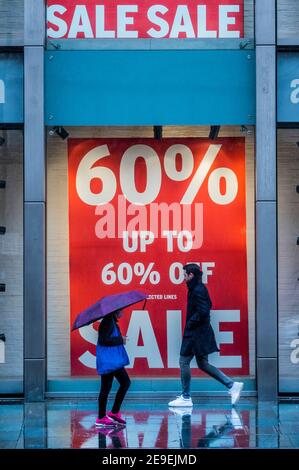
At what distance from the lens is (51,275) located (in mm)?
13000

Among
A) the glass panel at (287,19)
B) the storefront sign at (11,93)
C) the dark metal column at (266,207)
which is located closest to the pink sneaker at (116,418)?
the dark metal column at (266,207)

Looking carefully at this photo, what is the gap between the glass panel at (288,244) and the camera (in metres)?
13.0

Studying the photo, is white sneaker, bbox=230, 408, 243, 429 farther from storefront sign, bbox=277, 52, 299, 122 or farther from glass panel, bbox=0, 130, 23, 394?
storefront sign, bbox=277, 52, 299, 122

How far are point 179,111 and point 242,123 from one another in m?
0.90

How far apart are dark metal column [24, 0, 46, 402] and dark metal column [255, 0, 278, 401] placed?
9.80 ft

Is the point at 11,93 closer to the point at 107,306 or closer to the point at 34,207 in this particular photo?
the point at 34,207

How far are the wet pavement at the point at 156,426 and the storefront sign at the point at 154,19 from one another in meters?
5.23

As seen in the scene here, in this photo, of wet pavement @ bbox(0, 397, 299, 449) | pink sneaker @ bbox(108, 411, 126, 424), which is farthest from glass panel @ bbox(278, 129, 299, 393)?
pink sneaker @ bbox(108, 411, 126, 424)

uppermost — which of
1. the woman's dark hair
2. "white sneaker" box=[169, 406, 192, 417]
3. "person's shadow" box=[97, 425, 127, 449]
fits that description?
the woman's dark hair

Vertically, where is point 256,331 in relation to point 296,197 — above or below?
below

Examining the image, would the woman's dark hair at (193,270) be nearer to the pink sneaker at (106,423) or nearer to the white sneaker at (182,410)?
the white sneaker at (182,410)

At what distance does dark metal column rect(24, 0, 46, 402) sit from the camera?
12.4 meters
